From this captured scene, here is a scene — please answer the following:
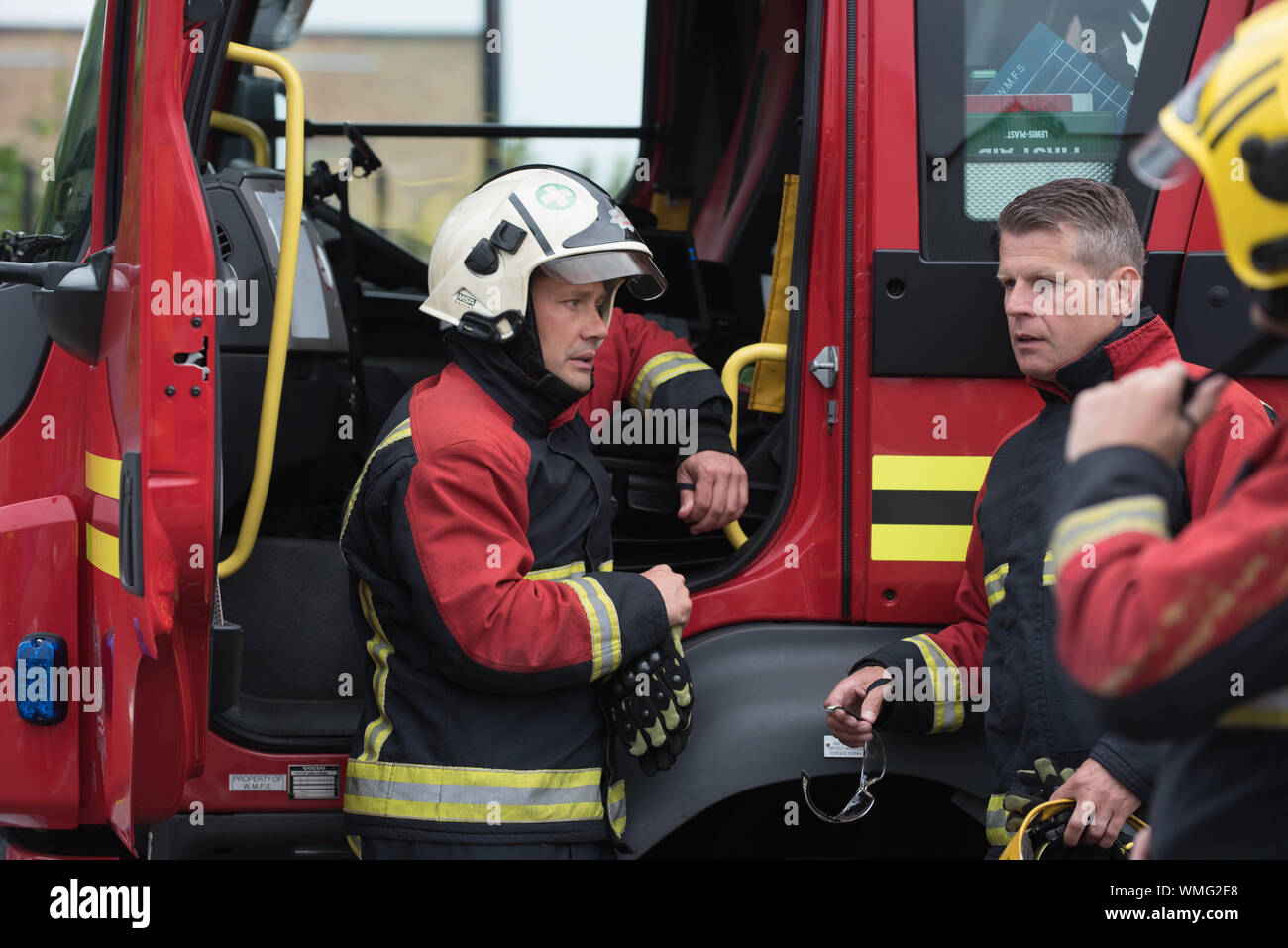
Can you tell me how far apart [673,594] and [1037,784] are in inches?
24.5

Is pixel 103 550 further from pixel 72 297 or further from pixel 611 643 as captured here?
pixel 611 643

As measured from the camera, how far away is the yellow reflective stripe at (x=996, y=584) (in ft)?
6.57

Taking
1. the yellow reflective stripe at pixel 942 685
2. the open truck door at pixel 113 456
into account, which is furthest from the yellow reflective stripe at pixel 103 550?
the yellow reflective stripe at pixel 942 685

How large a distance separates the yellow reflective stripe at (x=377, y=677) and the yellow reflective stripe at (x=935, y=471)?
2.87 ft

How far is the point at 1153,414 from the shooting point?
47.7 inches

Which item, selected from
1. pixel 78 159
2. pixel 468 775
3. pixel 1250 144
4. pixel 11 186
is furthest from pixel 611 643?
pixel 11 186

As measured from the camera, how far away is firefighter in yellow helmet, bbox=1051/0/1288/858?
1.14 m

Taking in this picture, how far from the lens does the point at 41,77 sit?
15.5 metres

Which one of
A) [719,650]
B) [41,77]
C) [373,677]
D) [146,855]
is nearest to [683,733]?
[719,650]

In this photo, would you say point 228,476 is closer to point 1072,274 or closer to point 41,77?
point 1072,274

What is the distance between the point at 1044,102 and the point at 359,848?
5.60 feet

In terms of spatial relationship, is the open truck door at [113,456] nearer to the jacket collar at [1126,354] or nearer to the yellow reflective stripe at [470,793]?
the yellow reflective stripe at [470,793]

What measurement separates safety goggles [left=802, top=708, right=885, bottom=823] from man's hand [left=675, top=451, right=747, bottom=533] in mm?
477
